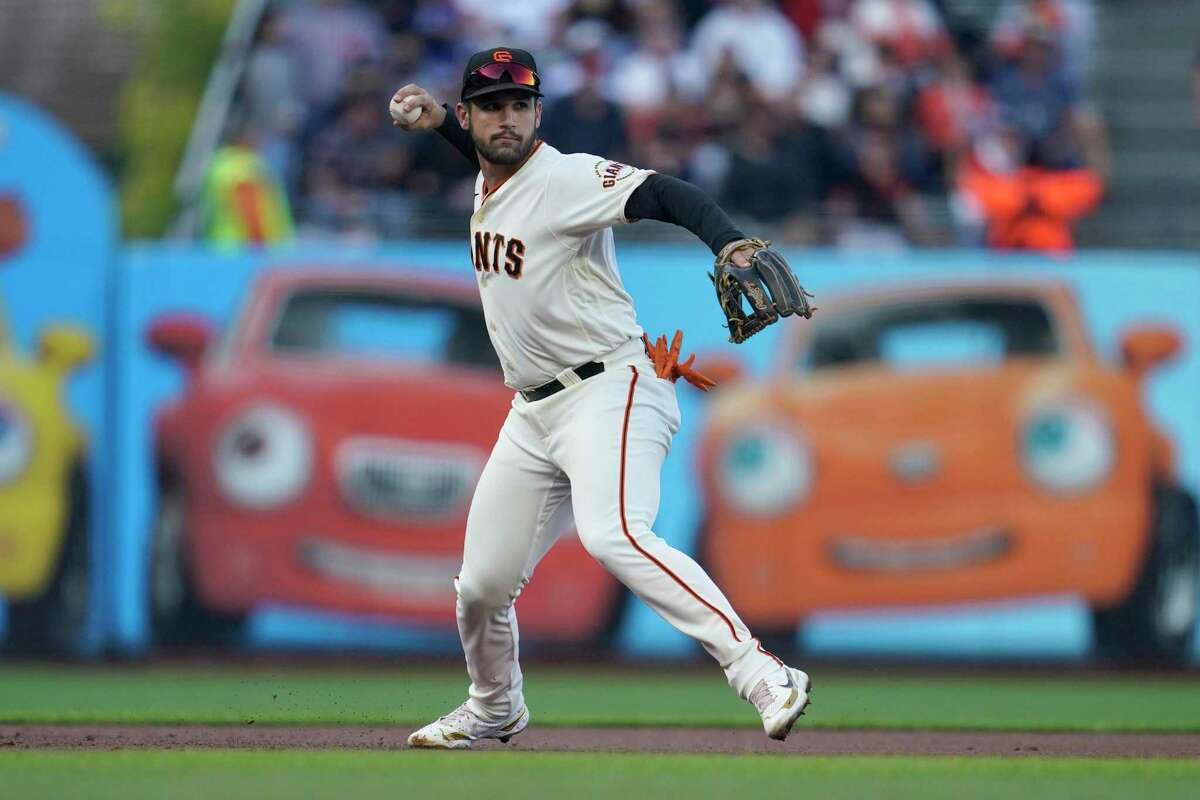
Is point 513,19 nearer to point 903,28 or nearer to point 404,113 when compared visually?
point 903,28

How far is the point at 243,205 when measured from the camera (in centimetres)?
1175

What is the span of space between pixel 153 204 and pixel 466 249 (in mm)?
8015

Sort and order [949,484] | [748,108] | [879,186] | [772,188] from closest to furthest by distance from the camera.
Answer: [949,484], [772,188], [879,186], [748,108]

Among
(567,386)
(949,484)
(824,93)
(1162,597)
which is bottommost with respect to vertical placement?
(1162,597)

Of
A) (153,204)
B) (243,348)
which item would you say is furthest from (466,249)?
(153,204)

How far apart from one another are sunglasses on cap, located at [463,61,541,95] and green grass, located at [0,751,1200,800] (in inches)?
81.8

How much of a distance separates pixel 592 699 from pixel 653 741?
2.23 m

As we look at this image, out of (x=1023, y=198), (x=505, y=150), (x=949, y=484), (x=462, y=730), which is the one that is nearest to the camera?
(x=505, y=150)

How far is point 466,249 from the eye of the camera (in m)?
11.3

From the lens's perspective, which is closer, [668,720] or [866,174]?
[668,720]

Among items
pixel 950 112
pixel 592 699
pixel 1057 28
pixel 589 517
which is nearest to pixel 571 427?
pixel 589 517

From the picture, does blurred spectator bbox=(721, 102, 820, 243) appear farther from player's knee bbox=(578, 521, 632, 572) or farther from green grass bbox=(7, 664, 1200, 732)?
player's knee bbox=(578, 521, 632, 572)

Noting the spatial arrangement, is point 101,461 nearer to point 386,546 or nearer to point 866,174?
point 386,546

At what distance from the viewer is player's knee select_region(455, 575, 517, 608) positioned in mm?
6148
